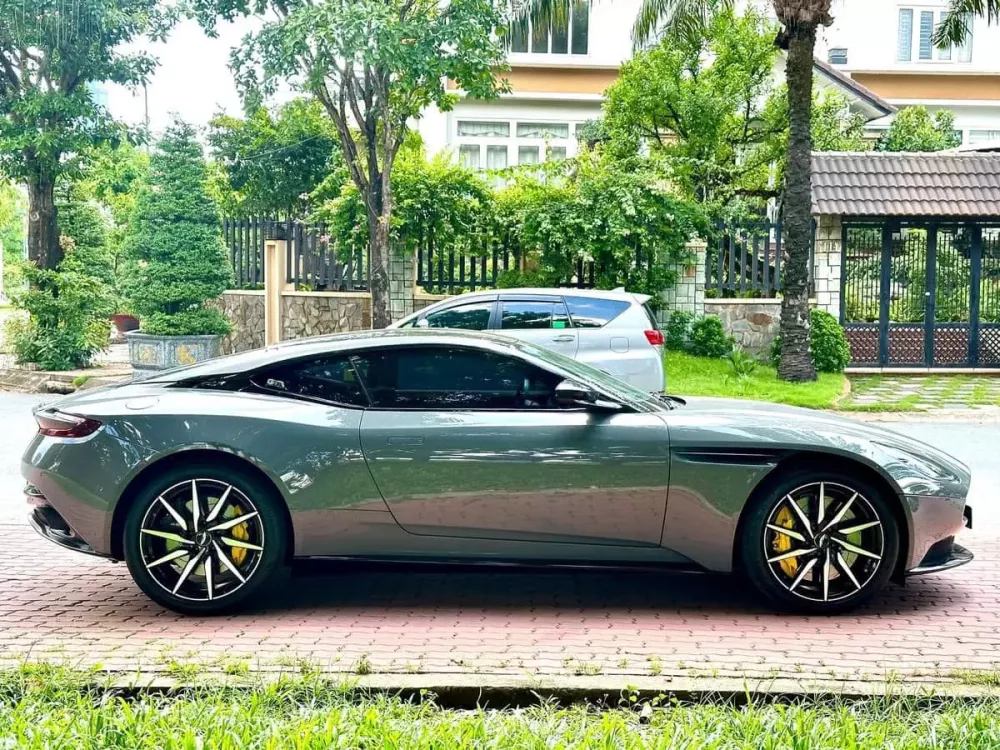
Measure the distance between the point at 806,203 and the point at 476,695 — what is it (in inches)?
603

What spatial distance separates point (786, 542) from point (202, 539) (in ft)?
9.57

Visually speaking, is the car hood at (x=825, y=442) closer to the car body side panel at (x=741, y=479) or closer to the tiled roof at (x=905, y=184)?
the car body side panel at (x=741, y=479)

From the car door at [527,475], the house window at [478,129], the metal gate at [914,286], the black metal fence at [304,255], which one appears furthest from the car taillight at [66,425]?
the house window at [478,129]

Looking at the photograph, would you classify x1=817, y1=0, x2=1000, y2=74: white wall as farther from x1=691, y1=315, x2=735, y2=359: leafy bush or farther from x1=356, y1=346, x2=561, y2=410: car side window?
x1=356, y1=346, x2=561, y2=410: car side window

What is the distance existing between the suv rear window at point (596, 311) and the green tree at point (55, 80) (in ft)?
37.2

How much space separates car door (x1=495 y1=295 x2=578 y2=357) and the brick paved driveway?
21.3ft

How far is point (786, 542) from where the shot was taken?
5.97 m

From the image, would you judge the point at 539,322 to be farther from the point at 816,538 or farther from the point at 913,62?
the point at 913,62

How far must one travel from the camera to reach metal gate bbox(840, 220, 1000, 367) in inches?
846

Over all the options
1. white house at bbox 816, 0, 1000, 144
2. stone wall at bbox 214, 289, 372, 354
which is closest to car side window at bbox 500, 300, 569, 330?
stone wall at bbox 214, 289, 372, 354

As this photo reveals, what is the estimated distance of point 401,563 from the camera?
19.8 feet

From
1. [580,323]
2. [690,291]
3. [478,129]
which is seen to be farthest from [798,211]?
[478,129]

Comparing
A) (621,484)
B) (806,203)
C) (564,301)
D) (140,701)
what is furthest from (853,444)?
(806,203)

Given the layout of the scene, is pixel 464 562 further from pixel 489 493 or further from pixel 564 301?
pixel 564 301
